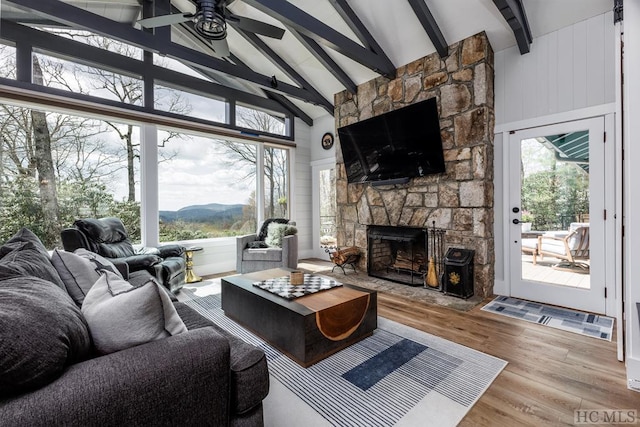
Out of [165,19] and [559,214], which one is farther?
[559,214]

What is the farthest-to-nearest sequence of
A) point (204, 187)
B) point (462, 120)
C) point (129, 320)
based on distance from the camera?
point (204, 187), point (462, 120), point (129, 320)

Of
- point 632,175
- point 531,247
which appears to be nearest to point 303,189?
point 531,247

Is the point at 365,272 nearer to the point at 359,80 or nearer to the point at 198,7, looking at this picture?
the point at 359,80

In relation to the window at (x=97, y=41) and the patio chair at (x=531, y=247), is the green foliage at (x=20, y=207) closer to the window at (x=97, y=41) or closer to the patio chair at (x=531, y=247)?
the window at (x=97, y=41)

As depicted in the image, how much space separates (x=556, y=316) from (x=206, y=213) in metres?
4.90

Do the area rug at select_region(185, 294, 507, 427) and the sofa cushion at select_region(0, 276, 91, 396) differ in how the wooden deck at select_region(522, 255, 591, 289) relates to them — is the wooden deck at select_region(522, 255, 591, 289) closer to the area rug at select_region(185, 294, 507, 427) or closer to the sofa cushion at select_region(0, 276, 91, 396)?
the area rug at select_region(185, 294, 507, 427)

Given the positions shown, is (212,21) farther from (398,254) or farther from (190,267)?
(398,254)

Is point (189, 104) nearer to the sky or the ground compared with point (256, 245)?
nearer to the sky

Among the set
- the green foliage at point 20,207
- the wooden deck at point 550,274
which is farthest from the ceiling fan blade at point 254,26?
the wooden deck at point 550,274

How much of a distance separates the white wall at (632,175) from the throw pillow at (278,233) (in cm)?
368

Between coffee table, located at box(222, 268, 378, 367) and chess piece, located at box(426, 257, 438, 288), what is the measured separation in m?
1.61

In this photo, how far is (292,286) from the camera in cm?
264

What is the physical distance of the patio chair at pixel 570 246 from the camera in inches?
123

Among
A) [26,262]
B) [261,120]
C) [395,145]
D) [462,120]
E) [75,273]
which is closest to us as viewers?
[26,262]
